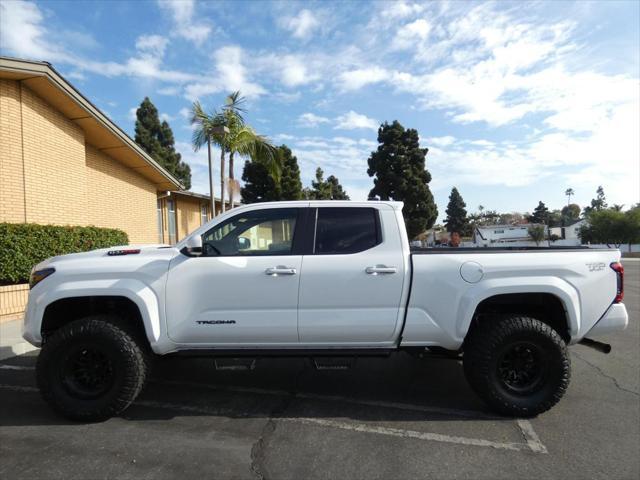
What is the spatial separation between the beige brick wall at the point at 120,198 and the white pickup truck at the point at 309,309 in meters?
9.09

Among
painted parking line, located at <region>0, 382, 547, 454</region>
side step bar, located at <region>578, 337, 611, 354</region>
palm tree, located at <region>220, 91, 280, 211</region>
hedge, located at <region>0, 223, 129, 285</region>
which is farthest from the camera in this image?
palm tree, located at <region>220, 91, 280, 211</region>

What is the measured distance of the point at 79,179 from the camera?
1074cm

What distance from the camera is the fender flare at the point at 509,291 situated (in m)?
3.79

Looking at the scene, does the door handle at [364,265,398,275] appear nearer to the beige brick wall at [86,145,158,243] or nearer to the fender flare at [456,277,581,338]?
the fender flare at [456,277,581,338]

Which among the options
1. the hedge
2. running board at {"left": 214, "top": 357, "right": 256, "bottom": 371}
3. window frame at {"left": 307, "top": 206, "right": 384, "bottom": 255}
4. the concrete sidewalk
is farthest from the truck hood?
the hedge

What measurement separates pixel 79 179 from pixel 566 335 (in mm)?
10998

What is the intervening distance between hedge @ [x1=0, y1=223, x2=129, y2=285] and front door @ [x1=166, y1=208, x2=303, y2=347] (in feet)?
18.5

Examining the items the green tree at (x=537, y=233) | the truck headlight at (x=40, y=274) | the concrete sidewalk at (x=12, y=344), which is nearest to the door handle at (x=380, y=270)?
the truck headlight at (x=40, y=274)

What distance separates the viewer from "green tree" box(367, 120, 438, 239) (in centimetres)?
3816

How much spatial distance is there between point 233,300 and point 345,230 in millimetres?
1216

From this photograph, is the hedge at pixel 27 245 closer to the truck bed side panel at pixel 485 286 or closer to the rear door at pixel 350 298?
the rear door at pixel 350 298

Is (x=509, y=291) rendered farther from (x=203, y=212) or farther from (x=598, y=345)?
(x=203, y=212)

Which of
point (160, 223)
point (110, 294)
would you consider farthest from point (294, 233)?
point (160, 223)

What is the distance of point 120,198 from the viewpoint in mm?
13938
